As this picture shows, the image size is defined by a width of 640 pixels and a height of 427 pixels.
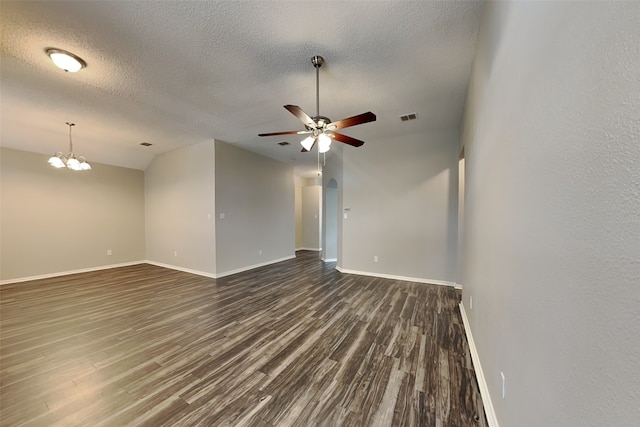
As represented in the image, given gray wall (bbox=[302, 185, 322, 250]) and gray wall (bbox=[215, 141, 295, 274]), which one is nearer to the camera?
gray wall (bbox=[215, 141, 295, 274])

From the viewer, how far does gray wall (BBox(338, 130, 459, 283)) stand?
161 inches

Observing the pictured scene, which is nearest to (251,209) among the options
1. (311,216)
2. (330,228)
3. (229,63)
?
(330,228)

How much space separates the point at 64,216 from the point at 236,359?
5.65 meters

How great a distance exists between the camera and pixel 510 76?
3.97 feet

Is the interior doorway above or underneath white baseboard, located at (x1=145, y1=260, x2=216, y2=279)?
above

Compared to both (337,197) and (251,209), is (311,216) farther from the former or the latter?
(251,209)

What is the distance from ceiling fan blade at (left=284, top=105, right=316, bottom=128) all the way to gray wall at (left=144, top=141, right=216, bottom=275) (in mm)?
3084

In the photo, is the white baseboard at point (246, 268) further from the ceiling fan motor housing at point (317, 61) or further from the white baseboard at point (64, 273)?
the ceiling fan motor housing at point (317, 61)

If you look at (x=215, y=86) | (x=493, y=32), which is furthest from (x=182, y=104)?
(x=493, y=32)

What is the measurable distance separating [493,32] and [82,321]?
4.95 meters

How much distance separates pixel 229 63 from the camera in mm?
2332

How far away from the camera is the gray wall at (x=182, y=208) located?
4754 mm

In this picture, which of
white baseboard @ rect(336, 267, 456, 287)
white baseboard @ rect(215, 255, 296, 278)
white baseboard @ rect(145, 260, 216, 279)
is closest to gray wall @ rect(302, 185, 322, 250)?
white baseboard @ rect(215, 255, 296, 278)

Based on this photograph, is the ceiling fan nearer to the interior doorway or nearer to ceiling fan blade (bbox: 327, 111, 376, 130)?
ceiling fan blade (bbox: 327, 111, 376, 130)
